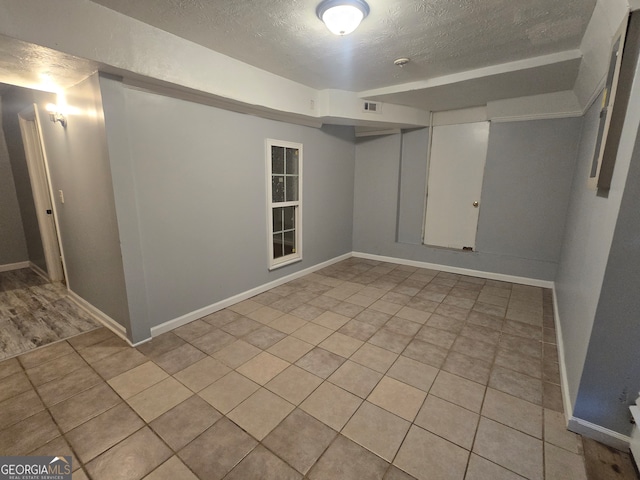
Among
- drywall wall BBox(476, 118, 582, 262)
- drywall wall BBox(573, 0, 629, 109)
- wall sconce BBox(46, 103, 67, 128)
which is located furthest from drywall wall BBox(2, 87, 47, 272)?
drywall wall BBox(476, 118, 582, 262)

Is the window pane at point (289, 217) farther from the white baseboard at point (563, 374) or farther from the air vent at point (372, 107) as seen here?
the white baseboard at point (563, 374)

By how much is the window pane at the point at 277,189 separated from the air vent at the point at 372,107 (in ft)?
4.78

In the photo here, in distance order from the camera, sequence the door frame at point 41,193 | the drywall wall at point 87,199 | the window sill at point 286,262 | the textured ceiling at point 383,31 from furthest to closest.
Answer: the window sill at point 286,262 < the door frame at point 41,193 < the drywall wall at point 87,199 < the textured ceiling at point 383,31

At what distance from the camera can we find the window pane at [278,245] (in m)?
3.87

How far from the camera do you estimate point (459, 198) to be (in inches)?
171

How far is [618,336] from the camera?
1460mm

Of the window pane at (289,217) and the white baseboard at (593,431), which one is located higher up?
the window pane at (289,217)

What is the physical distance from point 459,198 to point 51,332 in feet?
17.1

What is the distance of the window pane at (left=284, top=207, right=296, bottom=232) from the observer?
3.95m

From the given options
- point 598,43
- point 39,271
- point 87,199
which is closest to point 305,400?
point 87,199

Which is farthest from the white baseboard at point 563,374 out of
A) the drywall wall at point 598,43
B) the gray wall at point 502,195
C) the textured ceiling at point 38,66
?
the textured ceiling at point 38,66

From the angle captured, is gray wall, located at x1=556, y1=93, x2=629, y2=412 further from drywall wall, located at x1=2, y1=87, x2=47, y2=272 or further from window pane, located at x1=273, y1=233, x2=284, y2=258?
drywall wall, located at x1=2, y1=87, x2=47, y2=272

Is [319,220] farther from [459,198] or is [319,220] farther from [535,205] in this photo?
[535,205]

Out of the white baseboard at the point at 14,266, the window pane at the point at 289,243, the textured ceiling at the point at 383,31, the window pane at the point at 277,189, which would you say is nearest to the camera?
the textured ceiling at the point at 383,31
